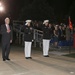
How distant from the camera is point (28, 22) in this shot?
14.1 meters

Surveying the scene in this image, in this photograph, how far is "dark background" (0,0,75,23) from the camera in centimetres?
3120

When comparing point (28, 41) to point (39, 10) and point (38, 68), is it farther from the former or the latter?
point (39, 10)

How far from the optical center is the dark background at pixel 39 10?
3120cm

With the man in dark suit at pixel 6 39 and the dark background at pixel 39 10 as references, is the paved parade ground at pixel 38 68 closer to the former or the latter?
the man in dark suit at pixel 6 39

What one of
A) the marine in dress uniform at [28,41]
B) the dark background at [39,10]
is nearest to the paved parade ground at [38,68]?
the marine in dress uniform at [28,41]

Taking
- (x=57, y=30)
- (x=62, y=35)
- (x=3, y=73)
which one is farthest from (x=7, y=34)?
(x=62, y=35)

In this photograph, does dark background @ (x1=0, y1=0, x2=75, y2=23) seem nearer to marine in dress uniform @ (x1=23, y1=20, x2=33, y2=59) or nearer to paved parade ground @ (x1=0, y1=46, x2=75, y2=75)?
marine in dress uniform @ (x1=23, y1=20, x2=33, y2=59)

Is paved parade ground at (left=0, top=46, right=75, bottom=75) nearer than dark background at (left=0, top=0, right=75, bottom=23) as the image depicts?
Yes

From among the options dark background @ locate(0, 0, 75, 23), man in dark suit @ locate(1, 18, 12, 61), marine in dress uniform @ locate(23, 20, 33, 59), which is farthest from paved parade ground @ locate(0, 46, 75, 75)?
dark background @ locate(0, 0, 75, 23)

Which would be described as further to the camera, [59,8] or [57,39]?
[59,8]

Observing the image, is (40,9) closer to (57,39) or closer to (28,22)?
(57,39)

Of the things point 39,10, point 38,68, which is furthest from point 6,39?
point 39,10

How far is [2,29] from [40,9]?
1881cm

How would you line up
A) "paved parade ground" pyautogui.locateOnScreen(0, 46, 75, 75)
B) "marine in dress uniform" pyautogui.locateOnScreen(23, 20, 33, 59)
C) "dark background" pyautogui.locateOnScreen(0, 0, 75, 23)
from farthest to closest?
"dark background" pyautogui.locateOnScreen(0, 0, 75, 23)
"marine in dress uniform" pyautogui.locateOnScreen(23, 20, 33, 59)
"paved parade ground" pyautogui.locateOnScreen(0, 46, 75, 75)
